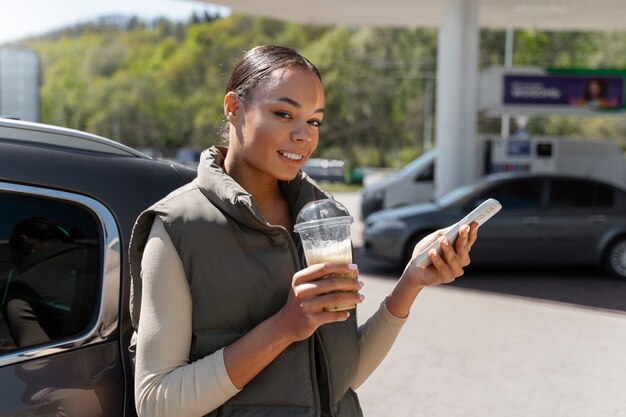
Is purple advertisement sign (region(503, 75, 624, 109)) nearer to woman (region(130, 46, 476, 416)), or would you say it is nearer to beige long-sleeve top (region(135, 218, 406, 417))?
woman (region(130, 46, 476, 416))

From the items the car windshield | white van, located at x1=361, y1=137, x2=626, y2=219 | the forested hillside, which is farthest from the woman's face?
the forested hillside

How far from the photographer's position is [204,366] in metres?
1.54

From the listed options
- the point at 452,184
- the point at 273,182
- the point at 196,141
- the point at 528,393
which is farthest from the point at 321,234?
the point at 196,141

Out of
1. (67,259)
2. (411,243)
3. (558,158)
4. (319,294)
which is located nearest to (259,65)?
(319,294)

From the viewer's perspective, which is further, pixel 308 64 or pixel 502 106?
pixel 502 106

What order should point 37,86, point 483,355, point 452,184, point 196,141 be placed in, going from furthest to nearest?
point 196,141, point 37,86, point 452,184, point 483,355

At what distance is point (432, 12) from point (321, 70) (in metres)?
37.7

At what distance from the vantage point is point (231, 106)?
5.69ft

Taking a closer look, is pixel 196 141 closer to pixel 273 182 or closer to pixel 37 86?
pixel 37 86

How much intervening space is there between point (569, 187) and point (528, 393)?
5.82m

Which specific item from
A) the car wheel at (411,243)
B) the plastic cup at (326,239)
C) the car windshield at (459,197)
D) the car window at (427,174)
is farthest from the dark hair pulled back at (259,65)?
the car window at (427,174)

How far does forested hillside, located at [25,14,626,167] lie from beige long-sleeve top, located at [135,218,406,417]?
2838 centimetres

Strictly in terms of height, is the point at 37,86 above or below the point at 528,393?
above

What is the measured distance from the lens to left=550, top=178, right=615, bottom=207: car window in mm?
10672
